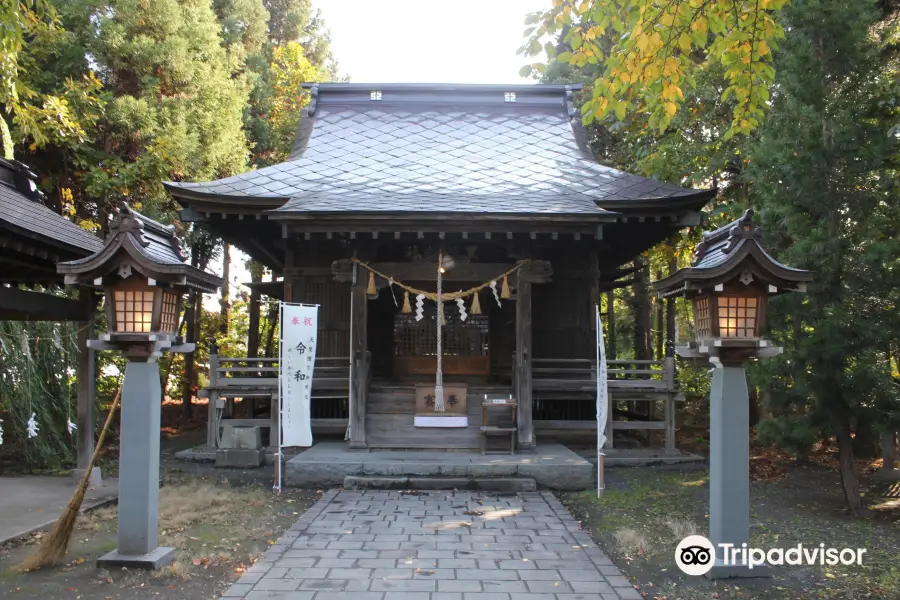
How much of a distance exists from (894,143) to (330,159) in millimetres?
9450

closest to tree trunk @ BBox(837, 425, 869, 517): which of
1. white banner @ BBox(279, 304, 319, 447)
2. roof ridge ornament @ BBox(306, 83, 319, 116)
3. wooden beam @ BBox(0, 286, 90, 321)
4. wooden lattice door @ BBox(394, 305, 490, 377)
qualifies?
wooden lattice door @ BBox(394, 305, 490, 377)

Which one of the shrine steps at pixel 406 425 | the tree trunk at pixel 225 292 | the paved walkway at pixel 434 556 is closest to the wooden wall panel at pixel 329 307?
the shrine steps at pixel 406 425

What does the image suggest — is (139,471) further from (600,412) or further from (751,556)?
(600,412)

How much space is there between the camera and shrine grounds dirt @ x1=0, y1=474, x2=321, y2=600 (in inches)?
191

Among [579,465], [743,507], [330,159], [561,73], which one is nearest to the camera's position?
[743,507]

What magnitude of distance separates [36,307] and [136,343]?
10.4 ft

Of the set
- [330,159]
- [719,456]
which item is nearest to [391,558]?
[719,456]

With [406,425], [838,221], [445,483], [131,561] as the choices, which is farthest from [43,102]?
[838,221]

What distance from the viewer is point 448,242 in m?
10.5

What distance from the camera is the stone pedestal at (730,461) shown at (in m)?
5.34

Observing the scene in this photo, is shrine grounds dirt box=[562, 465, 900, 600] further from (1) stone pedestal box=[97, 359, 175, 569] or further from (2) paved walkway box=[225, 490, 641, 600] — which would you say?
(1) stone pedestal box=[97, 359, 175, 569]

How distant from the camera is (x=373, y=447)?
9.95m

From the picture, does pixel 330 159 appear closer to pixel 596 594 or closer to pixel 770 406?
pixel 770 406

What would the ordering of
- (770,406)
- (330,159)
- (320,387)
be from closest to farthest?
(770,406) → (320,387) → (330,159)
